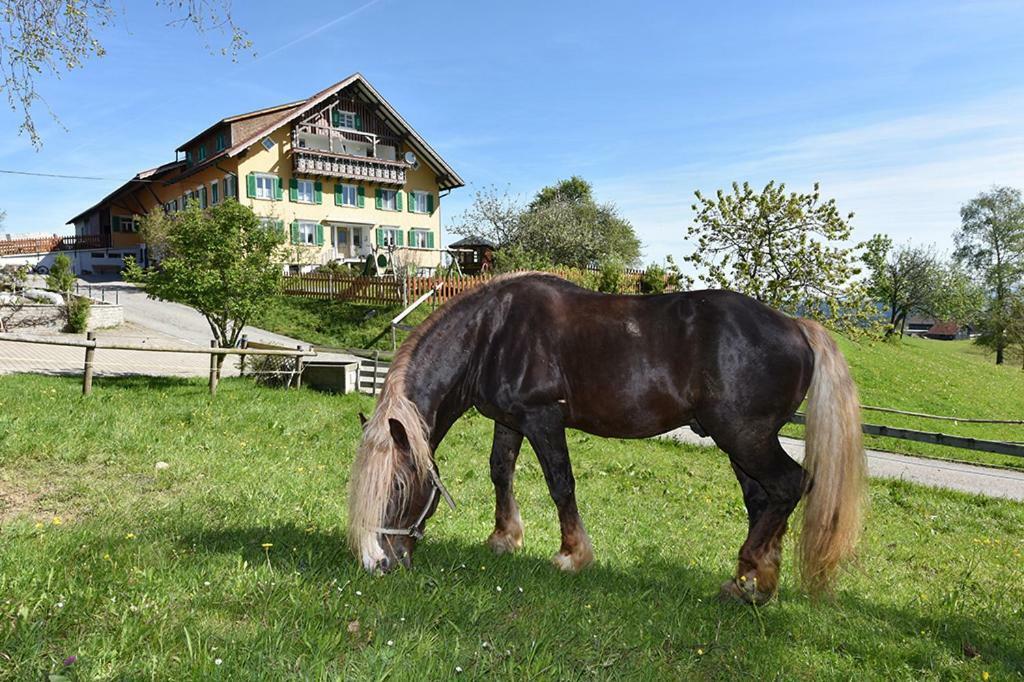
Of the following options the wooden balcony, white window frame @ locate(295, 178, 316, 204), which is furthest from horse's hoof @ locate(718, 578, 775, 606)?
white window frame @ locate(295, 178, 316, 204)

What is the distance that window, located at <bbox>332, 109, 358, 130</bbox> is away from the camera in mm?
38719

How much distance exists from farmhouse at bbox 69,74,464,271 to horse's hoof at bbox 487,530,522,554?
2855 centimetres

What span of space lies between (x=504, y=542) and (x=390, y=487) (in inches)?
56.8

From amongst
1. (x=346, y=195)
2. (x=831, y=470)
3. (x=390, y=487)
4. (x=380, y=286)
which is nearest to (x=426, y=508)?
(x=390, y=487)

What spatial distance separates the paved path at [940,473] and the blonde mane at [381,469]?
7.23m

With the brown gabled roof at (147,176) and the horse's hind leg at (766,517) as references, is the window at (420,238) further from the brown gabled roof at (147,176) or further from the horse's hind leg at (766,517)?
the horse's hind leg at (766,517)

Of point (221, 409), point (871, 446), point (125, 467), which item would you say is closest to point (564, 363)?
point (125, 467)

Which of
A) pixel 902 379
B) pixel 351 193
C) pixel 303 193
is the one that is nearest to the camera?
pixel 902 379

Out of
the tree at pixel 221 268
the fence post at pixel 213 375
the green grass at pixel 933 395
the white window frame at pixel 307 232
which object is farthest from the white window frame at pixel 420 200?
the fence post at pixel 213 375

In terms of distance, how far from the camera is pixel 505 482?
187 inches

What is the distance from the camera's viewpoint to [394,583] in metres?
3.67

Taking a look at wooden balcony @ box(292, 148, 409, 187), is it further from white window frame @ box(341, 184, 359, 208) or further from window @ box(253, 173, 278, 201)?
window @ box(253, 173, 278, 201)

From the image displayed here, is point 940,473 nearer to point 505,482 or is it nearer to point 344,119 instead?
point 505,482

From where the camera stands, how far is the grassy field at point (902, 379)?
1694cm
